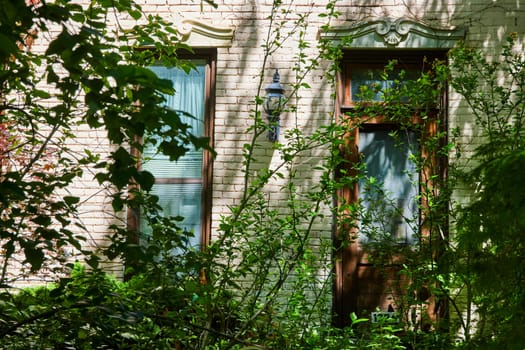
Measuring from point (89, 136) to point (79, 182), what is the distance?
1.52ft

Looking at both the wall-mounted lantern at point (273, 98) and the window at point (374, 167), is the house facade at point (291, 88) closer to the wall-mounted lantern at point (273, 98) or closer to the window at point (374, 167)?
the window at point (374, 167)

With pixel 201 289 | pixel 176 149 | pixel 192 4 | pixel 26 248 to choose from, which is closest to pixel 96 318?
pixel 26 248

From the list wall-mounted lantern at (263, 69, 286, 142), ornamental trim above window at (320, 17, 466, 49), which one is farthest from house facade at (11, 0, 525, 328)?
wall-mounted lantern at (263, 69, 286, 142)

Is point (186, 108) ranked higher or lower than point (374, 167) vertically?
higher

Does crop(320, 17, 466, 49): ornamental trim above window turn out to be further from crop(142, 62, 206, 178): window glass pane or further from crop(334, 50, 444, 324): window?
crop(142, 62, 206, 178): window glass pane

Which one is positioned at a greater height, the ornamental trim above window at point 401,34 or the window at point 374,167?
the ornamental trim above window at point 401,34

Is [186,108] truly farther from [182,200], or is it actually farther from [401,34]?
[401,34]

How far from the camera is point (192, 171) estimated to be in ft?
24.8

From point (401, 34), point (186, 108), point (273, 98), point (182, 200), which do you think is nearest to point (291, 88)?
point (273, 98)

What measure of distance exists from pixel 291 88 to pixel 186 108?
1.06 metres

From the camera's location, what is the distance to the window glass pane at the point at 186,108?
297 inches

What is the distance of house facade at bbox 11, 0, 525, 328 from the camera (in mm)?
7328

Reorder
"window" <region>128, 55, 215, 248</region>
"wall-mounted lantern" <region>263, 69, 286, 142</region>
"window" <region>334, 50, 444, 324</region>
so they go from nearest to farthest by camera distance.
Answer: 1. "wall-mounted lantern" <region>263, 69, 286, 142</region>
2. "window" <region>334, 50, 444, 324</region>
3. "window" <region>128, 55, 215, 248</region>

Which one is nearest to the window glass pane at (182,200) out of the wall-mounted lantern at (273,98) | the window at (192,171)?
the window at (192,171)
